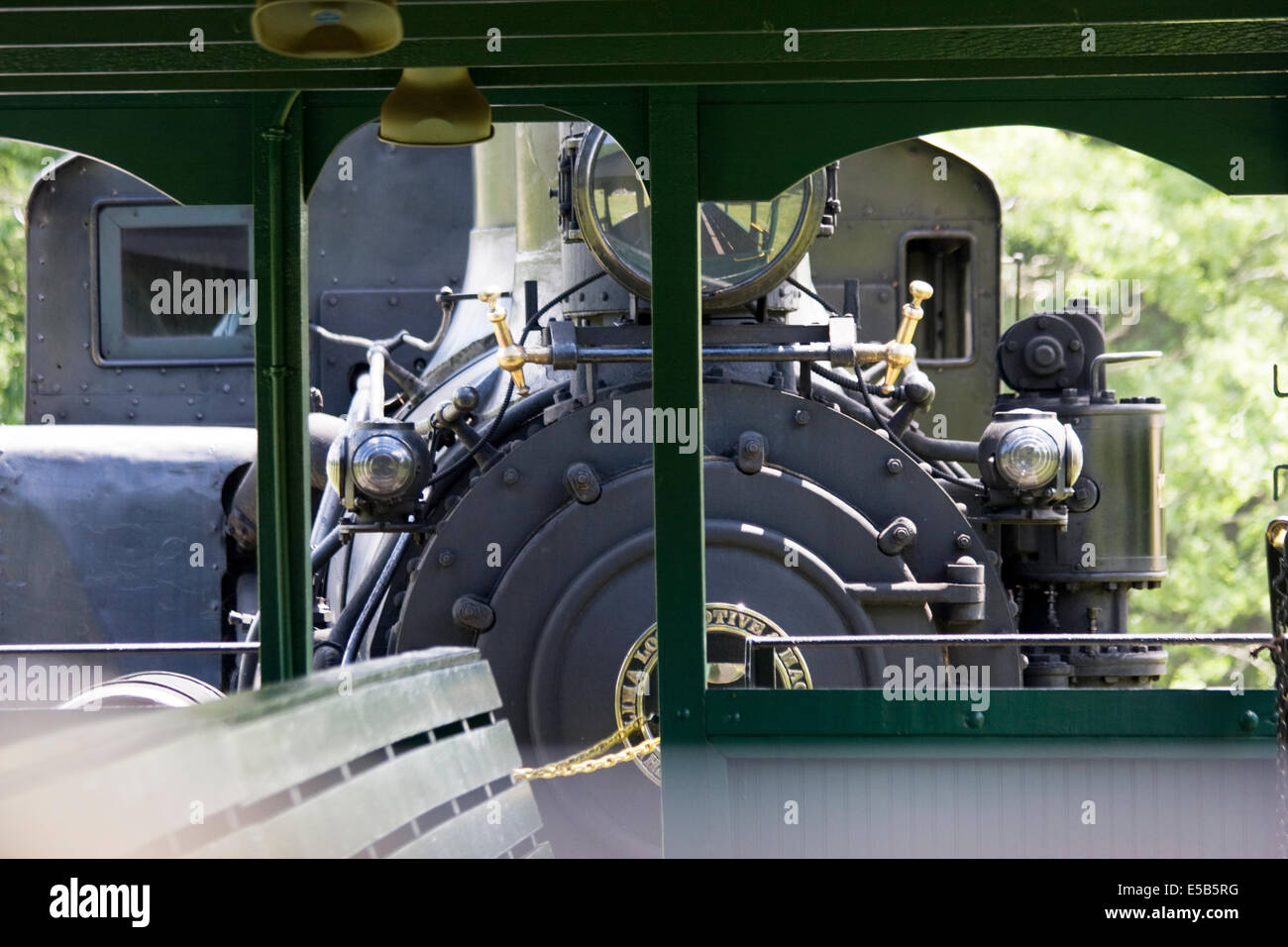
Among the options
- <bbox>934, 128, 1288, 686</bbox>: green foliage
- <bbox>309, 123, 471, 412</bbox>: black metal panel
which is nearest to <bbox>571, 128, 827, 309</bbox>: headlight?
<bbox>309, 123, 471, 412</bbox>: black metal panel

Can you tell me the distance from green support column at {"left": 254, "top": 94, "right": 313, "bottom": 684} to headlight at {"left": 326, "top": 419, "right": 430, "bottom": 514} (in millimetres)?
892

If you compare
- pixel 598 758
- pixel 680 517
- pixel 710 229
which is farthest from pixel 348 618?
pixel 680 517

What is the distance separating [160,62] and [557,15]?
40.3 inches

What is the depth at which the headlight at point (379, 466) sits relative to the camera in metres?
5.76

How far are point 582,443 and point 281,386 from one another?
1.38 meters

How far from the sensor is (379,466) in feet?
18.9

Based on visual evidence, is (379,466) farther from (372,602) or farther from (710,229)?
(710,229)

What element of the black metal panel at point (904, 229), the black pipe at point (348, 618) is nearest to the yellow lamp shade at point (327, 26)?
the black pipe at point (348, 618)

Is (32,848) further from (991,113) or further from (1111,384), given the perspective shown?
(1111,384)

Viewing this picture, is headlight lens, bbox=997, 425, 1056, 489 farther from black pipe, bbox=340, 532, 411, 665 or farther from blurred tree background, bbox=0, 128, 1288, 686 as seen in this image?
blurred tree background, bbox=0, 128, 1288, 686

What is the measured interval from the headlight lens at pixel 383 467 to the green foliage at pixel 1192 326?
11.4m

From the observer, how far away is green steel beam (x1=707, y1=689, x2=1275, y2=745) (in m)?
4.52

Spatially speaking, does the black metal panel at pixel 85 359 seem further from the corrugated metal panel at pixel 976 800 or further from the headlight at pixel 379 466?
the corrugated metal panel at pixel 976 800
